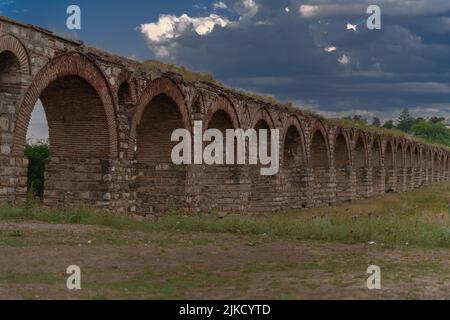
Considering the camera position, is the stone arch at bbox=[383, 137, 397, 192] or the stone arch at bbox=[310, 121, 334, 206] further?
the stone arch at bbox=[383, 137, 397, 192]

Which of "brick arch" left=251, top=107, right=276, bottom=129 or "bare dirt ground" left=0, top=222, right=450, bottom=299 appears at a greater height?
"brick arch" left=251, top=107, right=276, bottom=129

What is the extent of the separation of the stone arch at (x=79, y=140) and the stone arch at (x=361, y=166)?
22058 millimetres

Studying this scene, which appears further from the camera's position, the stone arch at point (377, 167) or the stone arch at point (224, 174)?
the stone arch at point (377, 167)

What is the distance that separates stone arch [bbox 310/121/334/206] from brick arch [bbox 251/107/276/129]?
18.8 feet

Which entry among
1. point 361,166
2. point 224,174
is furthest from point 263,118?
point 361,166

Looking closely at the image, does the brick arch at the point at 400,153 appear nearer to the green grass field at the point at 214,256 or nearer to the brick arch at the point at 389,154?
the brick arch at the point at 389,154

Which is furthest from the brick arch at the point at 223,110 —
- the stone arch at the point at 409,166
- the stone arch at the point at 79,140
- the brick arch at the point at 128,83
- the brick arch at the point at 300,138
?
the stone arch at the point at 409,166

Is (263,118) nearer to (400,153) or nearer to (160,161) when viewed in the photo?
(160,161)

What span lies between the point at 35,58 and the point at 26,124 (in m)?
1.19

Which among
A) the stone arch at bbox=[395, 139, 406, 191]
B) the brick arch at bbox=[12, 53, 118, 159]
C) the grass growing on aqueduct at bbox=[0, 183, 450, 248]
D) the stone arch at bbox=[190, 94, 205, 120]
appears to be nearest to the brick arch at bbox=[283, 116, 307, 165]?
the stone arch at bbox=[190, 94, 205, 120]

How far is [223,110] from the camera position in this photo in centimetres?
1759

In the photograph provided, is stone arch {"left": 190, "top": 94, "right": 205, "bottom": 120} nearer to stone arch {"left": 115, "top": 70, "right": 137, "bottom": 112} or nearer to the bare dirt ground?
stone arch {"left": 115, "top": 70, "right": 137, "bottom": 112}

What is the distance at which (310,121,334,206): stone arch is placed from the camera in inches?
1043

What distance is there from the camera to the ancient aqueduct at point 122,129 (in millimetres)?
9922
